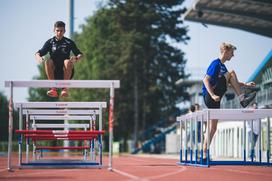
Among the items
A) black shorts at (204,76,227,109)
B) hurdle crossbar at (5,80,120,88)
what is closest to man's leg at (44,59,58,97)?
hurdle crossbar at (5,80,120,88)

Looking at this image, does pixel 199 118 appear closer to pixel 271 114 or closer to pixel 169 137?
pixel 271 114

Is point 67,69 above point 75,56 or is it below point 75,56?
below

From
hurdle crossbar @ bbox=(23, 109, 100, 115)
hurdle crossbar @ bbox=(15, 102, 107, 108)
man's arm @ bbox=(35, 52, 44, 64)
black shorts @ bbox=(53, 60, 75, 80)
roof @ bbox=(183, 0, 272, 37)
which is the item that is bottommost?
hurdle crossbar @ bbox=(23, 109, 100, 115)

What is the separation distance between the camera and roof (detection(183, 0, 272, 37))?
37281mm

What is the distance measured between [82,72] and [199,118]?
61.7 meters

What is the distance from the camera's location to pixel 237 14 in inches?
1524

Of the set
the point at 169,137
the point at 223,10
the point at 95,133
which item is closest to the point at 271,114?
the point at 95,133

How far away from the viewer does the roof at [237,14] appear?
37281mm

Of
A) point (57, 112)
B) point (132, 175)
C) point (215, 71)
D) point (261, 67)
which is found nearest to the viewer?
point (132, 175)

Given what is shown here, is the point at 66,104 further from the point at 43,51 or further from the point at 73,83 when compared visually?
the point at 73,83

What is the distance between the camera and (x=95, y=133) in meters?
10.4

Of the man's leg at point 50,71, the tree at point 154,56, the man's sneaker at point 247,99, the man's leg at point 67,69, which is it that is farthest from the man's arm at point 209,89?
the tree at point 154,56

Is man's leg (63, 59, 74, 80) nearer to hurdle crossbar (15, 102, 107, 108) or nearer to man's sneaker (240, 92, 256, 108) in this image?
hurdle crossbar (15, 102, 107, 108)

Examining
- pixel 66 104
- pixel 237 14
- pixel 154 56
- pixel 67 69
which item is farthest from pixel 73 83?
pixel 154 56
